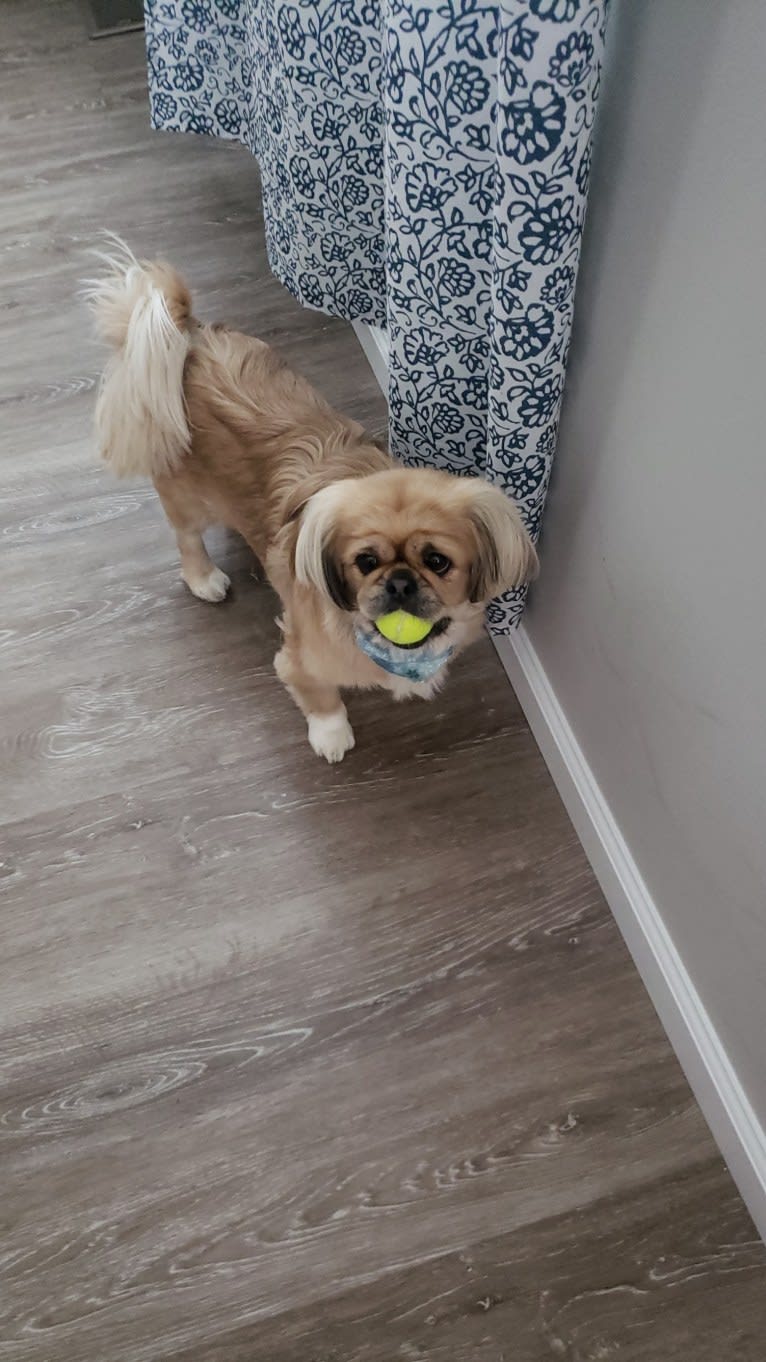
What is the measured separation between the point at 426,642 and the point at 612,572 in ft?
0.89

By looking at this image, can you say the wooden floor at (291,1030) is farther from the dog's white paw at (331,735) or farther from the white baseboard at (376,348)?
the white baseboard at (376,348)

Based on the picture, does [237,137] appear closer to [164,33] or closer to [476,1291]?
[164,33]

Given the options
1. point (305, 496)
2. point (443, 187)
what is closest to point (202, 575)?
point (305, 496)

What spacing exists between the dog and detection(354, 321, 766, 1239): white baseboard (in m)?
0.19

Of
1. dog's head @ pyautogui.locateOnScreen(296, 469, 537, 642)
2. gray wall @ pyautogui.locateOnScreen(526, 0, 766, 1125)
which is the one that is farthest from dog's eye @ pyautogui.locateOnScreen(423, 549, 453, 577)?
gray wall @ pyautogui.locateOnScreen(526, 0, 766, 1125)

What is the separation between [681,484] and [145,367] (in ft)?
2.67

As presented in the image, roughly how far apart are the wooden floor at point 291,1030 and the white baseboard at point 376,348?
0.53 metres

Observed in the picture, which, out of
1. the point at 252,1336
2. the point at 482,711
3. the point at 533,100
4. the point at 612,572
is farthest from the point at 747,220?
the point at 252,1336

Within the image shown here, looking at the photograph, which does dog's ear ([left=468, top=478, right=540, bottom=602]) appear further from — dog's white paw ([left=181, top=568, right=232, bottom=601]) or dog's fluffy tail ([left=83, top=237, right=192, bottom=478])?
dog's white paw ([left=181, top=568, right=232, bottom=601])

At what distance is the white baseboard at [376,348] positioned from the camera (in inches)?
81.5

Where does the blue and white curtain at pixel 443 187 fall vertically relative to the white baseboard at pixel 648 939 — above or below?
above

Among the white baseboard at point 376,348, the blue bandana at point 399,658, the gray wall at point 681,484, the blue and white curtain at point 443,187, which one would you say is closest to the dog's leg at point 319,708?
the blue bandana at point 399,658

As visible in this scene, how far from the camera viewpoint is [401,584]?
1.19m

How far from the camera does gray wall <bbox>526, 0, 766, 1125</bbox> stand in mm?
850
